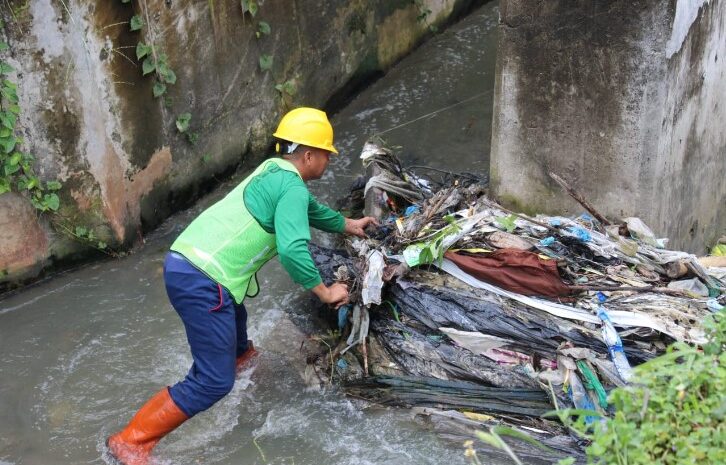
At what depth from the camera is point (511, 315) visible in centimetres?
434

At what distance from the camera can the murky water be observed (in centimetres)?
424

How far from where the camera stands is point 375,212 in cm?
552

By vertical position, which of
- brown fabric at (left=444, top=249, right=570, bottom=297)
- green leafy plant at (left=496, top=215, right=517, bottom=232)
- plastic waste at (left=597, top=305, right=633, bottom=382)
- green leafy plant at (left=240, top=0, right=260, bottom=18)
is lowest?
plastic waste at (left=597, top=305, right=633, bottom=382)

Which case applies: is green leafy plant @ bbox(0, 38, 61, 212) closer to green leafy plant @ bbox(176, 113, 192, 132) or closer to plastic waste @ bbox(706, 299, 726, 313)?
green leafy plant @ bbox(176, 113, 192, 132)

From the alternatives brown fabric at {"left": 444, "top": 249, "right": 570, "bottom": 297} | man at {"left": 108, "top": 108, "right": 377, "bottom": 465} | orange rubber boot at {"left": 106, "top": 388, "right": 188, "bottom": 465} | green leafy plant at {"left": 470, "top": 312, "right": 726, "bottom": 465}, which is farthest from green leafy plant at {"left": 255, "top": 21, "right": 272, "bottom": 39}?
green leafy plant at {"left": 470, "top": 312, "right": 726, "bottom": 465}

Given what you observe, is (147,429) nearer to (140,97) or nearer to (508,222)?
(508,222)

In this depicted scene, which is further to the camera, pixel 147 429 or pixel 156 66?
pixel 156 66

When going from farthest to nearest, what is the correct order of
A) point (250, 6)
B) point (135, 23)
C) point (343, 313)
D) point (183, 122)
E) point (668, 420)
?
point (250, 6) → point (183, 122) → point (135, 23) → point (343, 313) → point (668, 420)

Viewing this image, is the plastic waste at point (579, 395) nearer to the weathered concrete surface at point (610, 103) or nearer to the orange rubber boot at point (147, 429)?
the weathered concrete surface at point (610, 103)

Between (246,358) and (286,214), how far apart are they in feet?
4.10

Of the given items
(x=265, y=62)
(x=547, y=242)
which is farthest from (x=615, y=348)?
(x=265, y=62)

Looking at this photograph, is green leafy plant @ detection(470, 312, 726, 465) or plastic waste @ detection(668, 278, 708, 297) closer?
green leafy plant @ detection(470, 312, 726, 465)

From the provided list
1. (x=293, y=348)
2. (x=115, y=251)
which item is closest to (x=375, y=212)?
(x=293, y=348)

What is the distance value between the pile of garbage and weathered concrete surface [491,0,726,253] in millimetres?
199
